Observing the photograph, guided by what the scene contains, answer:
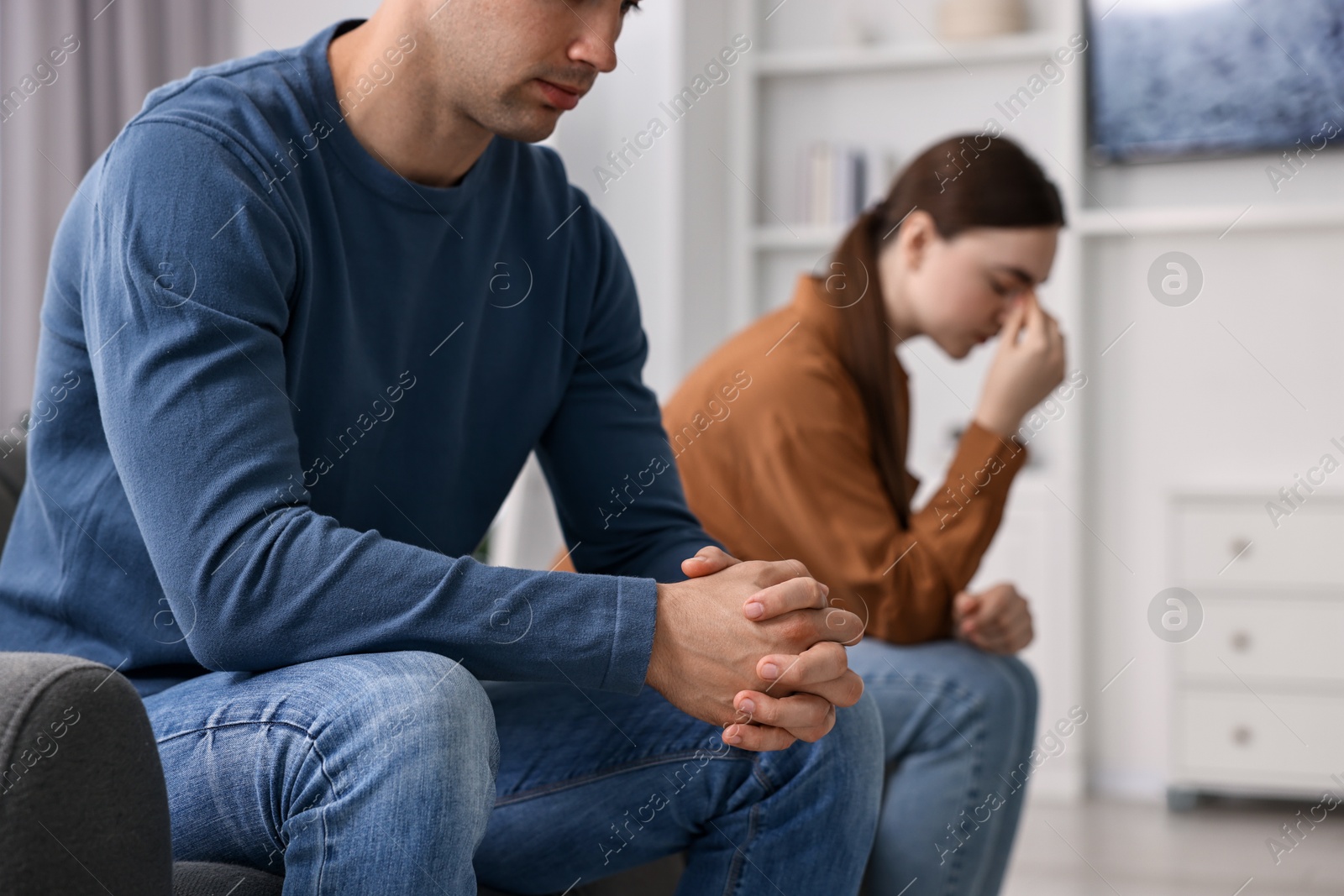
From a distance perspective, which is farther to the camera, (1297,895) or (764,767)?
(1297,895)

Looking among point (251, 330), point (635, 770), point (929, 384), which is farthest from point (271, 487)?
point (929, 384)

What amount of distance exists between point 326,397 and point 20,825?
0.41 metres

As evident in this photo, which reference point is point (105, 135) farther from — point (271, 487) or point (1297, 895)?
point (1297, 895)

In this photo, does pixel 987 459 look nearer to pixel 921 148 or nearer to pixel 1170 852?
pixel 1170 852

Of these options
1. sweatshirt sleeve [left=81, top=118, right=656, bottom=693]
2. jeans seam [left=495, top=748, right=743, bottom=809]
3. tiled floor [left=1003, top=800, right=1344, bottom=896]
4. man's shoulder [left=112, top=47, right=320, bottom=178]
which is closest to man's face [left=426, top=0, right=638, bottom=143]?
man's shoulder [left=112, top=47, right=320, bottom=178]

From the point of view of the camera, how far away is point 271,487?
30.5 inches

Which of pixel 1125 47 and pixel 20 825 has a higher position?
pixel 1125 47

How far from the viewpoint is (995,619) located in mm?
1391

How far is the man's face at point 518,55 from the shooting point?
37.2 inches

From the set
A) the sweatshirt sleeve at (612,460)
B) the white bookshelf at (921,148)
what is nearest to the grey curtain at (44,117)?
the white bookshelf at (921,148)

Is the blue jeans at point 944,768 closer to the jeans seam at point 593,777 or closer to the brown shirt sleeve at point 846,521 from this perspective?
the brown shirt sleeve at point 846,521

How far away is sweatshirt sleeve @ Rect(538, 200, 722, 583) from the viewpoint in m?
1.11

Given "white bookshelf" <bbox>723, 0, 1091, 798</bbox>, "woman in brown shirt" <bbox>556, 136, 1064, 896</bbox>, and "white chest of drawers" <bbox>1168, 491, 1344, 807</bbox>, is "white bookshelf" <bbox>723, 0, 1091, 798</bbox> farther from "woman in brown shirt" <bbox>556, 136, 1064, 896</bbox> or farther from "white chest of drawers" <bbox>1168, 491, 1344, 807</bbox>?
"woman in brown shirt" <bbox>556, 136, 1064, 896</bbox>

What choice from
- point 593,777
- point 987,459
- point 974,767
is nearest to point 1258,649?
point 987,459
